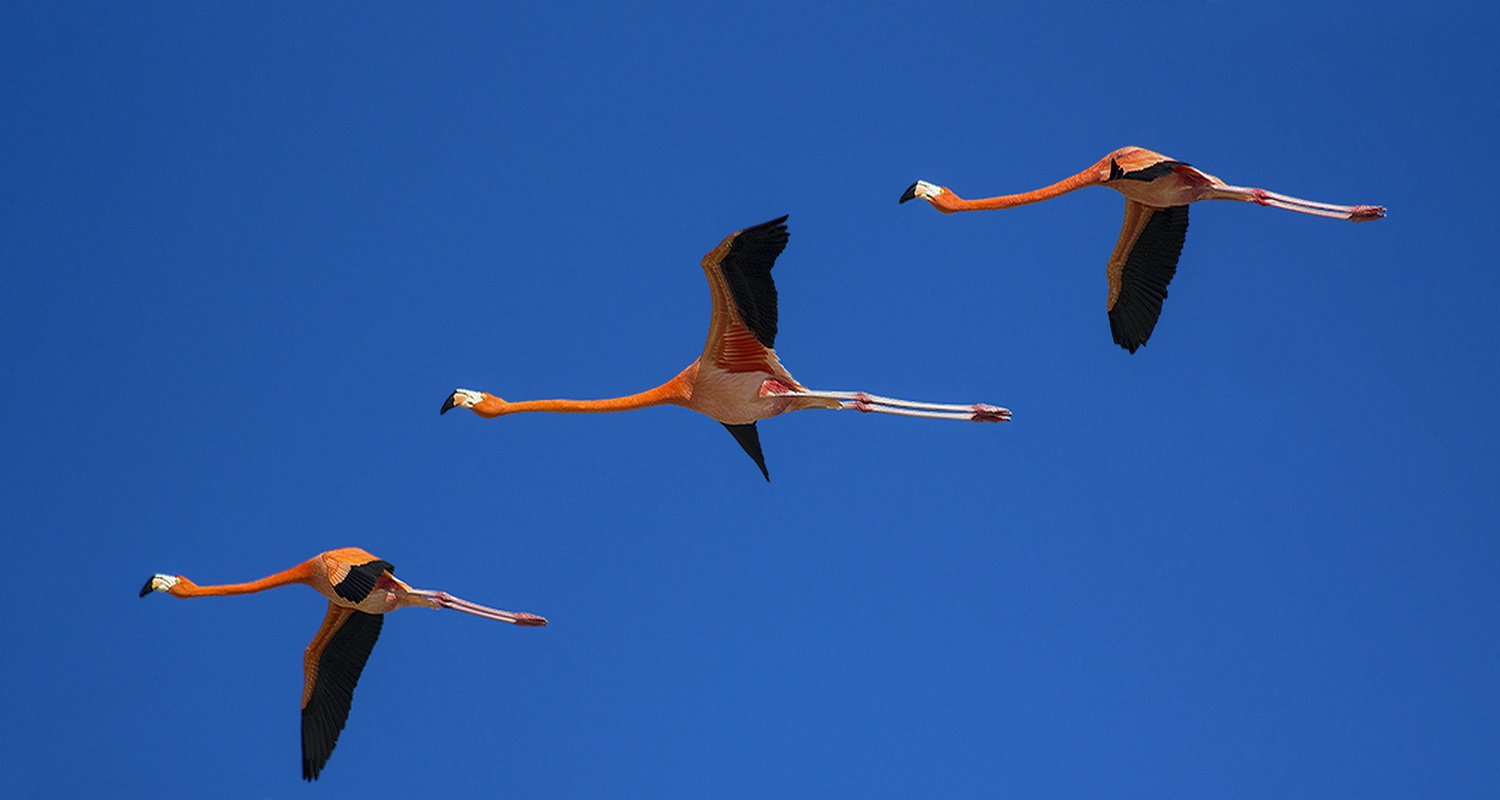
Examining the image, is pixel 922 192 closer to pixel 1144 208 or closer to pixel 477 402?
pixel 1144 208

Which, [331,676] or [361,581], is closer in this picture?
[361,581]

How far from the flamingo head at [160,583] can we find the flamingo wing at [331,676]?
1674 mm

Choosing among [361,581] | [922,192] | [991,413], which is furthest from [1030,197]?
[361,581]

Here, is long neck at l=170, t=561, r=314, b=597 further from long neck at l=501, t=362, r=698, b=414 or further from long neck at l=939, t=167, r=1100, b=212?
long neck at l=939, t=167, r=1100, b=212

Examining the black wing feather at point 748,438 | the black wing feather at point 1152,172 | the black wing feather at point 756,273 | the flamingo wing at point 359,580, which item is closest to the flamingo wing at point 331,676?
the flamingo wing at point 359,580

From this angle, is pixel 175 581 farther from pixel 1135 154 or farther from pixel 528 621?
pixel 1135 154

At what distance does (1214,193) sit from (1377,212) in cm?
148

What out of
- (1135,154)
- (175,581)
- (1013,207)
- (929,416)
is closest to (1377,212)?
(1135,154)

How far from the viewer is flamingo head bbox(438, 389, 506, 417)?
53.8 feet

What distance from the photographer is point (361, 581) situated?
16.8 m

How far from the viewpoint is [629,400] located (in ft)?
55.3

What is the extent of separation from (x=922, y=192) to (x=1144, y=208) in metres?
2.46

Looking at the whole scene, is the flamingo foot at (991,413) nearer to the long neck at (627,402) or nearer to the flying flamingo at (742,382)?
the flying flamingo at (742,382)

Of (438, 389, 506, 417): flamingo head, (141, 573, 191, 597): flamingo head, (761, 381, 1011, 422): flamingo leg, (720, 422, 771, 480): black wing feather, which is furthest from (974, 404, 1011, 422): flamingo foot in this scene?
(141, 573, 191, 597): flamingo head
